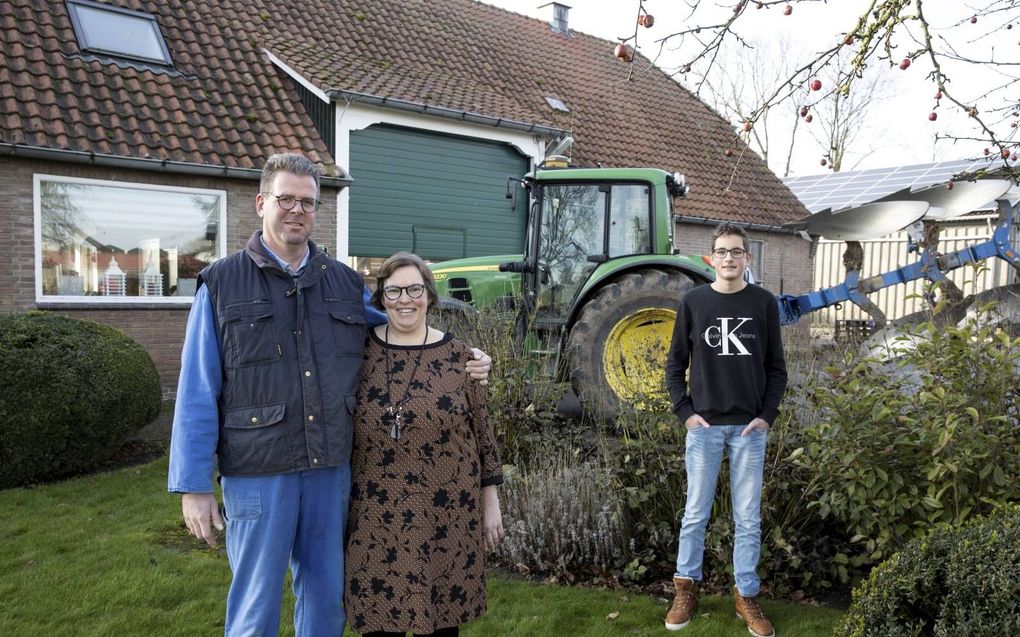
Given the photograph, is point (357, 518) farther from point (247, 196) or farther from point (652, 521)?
point (247, 196)

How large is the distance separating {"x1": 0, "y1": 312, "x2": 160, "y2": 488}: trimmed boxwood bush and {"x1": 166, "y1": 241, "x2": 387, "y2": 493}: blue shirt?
4.24 metres

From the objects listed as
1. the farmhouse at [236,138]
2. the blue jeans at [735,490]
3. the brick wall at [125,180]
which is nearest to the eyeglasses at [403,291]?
the blue jeans at [735,490]

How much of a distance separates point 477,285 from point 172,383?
4339 millimetres

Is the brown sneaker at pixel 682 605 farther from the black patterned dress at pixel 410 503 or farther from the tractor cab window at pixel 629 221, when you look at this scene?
the tractor cab window at pixel 629 221

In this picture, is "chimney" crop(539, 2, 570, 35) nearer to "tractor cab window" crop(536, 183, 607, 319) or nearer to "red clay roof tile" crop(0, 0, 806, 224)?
"red clay roof tile" crop(0, 0, 806, 224)

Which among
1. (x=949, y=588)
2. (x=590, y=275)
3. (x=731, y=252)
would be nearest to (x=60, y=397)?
(x=590, y=275)

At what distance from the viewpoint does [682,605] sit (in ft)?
11.6

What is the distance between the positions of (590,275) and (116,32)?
746cm

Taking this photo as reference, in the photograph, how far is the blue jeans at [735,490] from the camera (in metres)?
3.37

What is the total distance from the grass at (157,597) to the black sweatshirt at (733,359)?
104cm

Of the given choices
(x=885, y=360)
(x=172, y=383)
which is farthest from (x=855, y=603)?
(x=172, y=383)

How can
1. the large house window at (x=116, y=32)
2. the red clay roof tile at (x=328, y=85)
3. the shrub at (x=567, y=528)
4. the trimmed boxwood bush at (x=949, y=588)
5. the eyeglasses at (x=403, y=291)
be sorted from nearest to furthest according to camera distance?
the trimmed boxwood bush at (x=949, y=588) < the eyeglasses at (x=403, y=291) < the shrub at (x=567, y=528) < the red clay roof tile at (x=328, y=85) < the large house window at (x=116, y=32)

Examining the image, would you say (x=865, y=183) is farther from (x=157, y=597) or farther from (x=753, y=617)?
(x=157, y=597)

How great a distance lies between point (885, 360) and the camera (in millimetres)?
3740
